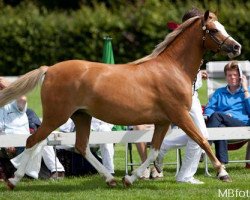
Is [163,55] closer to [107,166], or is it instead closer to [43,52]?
[107,166]

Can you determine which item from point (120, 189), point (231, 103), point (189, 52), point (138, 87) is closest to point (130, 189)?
point (120, 189)

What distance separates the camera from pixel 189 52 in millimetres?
9461

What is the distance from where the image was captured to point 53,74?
9.31 m

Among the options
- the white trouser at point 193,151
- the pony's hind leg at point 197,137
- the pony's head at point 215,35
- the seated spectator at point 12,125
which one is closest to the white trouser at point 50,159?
the seated spectator at point 12,125

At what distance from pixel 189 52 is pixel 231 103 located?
1.84 meters

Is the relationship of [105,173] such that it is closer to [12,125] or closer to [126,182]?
[126,182]

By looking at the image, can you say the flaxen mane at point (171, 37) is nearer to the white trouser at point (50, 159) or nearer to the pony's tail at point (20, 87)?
the pony's tail at point (20, 87)

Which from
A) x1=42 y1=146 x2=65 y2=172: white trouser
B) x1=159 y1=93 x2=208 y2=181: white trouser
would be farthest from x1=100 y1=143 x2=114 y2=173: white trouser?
x1=159 y1=93 x2=208 y2=181: white trouser

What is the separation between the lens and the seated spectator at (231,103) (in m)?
10.8

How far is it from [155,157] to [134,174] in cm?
32

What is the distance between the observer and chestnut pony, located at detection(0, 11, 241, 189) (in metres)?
9.19

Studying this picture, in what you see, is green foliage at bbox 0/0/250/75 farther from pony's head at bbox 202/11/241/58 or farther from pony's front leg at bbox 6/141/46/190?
pony's head at bbox 202/11/241/58

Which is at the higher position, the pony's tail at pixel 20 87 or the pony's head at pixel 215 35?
the pony's head at pixel 215 35

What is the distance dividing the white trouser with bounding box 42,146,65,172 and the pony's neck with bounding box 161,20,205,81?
2.14 m
